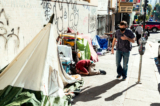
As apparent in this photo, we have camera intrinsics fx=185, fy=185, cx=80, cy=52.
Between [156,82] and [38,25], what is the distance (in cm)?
434

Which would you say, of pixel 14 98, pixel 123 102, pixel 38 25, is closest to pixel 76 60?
pixel 38 25

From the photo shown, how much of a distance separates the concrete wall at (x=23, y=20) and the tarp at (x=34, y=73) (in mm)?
1362

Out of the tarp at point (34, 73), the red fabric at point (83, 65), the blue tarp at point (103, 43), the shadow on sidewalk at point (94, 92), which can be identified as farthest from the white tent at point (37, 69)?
the blue tarp at point (103, 43)

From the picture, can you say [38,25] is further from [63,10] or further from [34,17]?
[63,10]

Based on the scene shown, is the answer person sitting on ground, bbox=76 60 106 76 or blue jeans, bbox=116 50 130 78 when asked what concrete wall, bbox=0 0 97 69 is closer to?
person sitting on ground, bbox=76 60 106 76

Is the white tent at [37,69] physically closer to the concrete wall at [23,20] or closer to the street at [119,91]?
the street at [119,91]

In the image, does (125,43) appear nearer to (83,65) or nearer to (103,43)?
(83,65)

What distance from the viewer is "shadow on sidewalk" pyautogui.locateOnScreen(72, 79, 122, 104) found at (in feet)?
15.4

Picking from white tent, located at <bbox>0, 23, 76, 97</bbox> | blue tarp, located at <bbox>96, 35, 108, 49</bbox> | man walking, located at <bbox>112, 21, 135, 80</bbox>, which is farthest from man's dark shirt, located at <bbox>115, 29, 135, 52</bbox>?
blue tarp, located at <bbox>96, 35, 108, 49</bbox>

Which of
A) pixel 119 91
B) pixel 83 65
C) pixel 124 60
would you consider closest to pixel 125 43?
pixel 124 60

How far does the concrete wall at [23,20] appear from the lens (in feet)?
16.0

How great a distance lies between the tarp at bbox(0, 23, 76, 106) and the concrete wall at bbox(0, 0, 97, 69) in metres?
1.36

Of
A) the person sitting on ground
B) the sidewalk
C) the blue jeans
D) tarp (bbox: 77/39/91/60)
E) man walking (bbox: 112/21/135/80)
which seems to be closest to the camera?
the sidewalk

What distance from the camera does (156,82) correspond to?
593 centimetres
